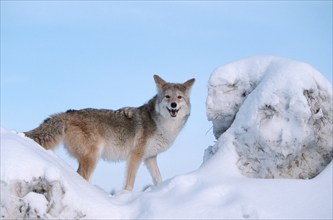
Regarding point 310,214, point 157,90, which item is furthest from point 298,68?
point 157,90

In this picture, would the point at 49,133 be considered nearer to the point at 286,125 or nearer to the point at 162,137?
the point at 162,137

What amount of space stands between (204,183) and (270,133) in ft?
5.15

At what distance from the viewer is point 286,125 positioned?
28.8 ft

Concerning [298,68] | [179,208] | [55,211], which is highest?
[298,68]

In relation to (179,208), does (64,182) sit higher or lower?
higher

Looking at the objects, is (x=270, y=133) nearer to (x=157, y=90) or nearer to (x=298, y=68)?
(x=298, y=68)

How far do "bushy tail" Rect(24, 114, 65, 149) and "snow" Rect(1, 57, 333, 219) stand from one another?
2508 millimetres

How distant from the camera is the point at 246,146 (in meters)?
8.96

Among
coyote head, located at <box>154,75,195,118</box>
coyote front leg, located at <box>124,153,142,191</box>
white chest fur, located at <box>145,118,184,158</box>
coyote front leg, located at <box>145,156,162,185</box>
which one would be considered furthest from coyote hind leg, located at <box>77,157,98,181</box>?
coyote head, located at <box>154,75,195,118</box>

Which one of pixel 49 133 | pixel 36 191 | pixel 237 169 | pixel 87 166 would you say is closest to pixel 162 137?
pixel 87 166

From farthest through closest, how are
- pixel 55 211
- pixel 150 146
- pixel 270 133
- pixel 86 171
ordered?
pixel 150 146, pixel 86 171, pixel 270 133, pixel 55 211

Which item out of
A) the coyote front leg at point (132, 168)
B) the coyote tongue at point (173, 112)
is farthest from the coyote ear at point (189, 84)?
the coyote front leg at point (132, 168)

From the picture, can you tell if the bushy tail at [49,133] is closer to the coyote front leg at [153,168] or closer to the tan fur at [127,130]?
the tan fur at [127,130]

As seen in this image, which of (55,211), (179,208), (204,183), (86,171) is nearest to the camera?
(55,211)
